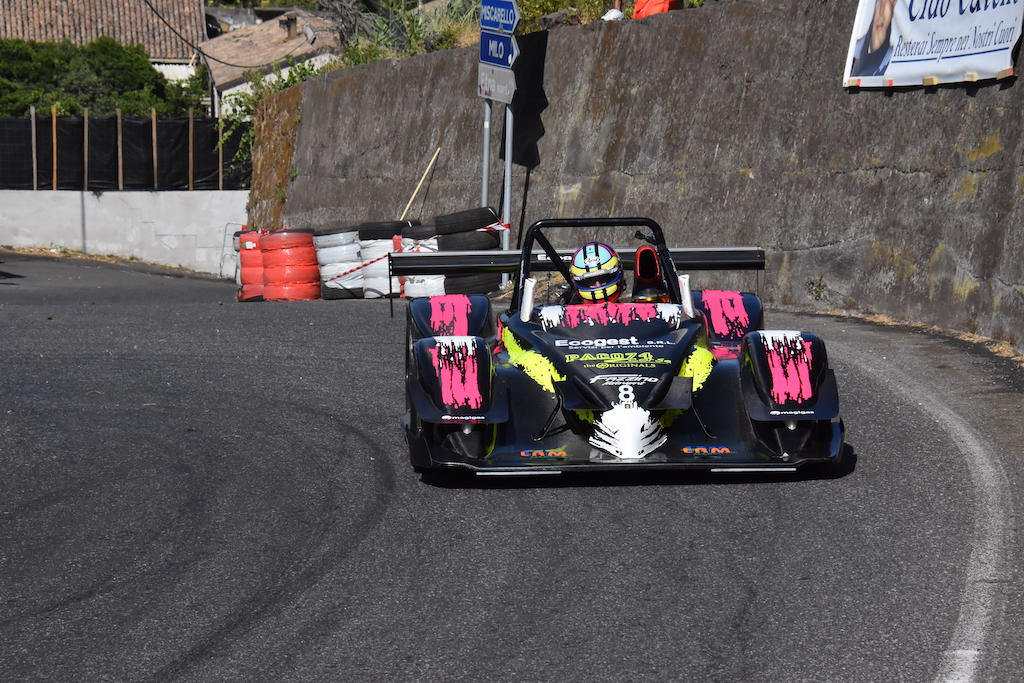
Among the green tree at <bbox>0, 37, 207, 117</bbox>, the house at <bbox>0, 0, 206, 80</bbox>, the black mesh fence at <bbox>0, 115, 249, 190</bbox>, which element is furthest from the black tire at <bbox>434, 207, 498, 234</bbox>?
the house at <bbox>0, 0, 206, 80</bbox>

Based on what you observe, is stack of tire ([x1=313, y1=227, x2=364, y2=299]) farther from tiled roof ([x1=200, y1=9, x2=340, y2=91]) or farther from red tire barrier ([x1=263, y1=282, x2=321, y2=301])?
tiled roof ([x1=200, y1=9, x2=340, y2=91])

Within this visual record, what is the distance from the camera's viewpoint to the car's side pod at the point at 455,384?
657cm

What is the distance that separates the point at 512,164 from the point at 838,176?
21.2ft

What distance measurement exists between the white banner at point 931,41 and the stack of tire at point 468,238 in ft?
17.1

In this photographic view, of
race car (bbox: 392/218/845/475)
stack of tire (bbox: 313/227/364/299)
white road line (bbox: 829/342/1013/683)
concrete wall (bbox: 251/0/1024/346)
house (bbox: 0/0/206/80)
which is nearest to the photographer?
white road line (bbox: 829/342/1013/683)

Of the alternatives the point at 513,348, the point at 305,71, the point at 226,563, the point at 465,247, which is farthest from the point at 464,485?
the point at 305,71

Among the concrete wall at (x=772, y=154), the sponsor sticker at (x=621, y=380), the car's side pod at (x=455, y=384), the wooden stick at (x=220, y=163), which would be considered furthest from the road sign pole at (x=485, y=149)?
the wooden stick at (x=220, y=163)

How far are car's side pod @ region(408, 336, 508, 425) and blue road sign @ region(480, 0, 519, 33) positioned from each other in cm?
1058

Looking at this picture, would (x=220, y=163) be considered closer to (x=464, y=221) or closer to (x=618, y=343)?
(x=464, y=221)

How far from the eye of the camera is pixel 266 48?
5494 centimetres

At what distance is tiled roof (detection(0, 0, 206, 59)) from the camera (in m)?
64.6

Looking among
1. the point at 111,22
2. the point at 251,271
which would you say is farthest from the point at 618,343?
the point at 111,22

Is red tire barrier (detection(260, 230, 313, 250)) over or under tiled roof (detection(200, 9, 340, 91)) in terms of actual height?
under

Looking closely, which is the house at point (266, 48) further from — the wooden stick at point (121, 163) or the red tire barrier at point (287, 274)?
the red tire barrier at point (287, 274)
